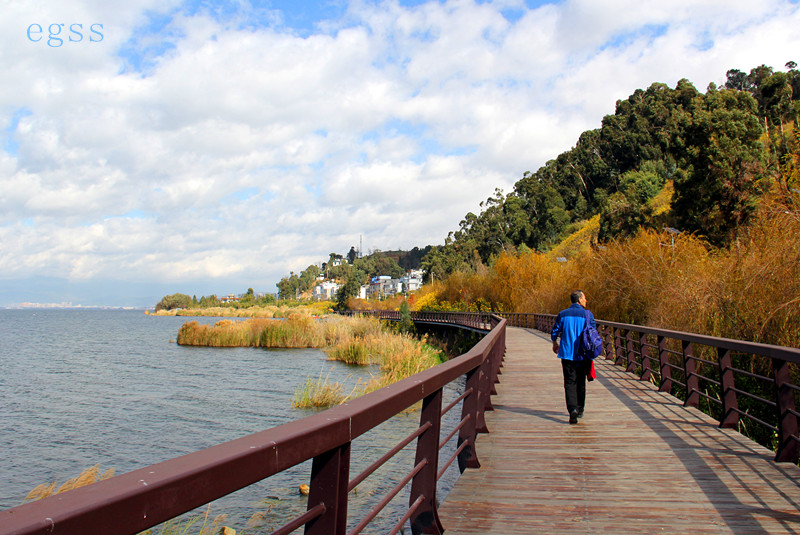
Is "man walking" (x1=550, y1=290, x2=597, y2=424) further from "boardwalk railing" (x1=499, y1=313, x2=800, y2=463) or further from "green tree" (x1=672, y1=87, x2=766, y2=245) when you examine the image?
"green tree" (x1=672, y1=87, x2=766, y2=245)

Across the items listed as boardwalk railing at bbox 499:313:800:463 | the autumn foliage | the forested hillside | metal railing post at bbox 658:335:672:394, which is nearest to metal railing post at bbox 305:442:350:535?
boardwalk railing at bbox 499:313:800:463

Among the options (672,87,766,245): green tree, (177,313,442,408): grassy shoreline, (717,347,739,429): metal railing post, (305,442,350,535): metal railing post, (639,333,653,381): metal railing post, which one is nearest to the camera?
(305,442,350,535): metal railing post

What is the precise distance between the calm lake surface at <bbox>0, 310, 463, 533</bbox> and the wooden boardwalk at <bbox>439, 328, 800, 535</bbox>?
7.68 feet

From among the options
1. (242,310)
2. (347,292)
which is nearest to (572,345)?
(347,292)

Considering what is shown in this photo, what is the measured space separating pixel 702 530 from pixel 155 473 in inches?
156

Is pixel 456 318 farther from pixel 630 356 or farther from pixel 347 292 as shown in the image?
pixel 347 292

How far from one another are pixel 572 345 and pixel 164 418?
12945mm

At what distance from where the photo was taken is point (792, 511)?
4316 mm

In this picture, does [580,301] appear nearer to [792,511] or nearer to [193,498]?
[792,511]

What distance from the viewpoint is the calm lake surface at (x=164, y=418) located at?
9727mm

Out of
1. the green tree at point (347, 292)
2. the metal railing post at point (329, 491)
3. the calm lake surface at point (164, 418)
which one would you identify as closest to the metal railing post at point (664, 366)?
the calm lake surface at point (164, 418)

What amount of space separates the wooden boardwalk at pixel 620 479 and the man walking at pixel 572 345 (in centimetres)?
43

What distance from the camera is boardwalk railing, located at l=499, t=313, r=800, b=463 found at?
219 inches

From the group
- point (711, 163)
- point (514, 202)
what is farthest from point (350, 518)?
point (514, 202)
